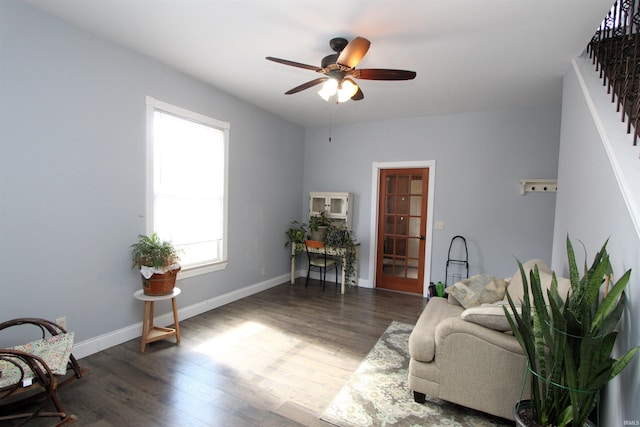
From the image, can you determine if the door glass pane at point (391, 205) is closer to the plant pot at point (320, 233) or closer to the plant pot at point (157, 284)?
the plant pot at point (320, 233)

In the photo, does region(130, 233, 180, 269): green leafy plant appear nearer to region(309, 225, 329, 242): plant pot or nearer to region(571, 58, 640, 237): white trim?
region(309, 225, 329, 242): plant pot

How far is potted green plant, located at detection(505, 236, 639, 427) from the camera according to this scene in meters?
1.33

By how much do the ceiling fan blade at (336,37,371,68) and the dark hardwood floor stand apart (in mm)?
2444

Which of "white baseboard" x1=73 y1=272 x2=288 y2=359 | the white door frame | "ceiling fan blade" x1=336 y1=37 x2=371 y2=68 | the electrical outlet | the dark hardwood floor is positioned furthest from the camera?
the white door frame

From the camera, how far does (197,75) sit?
3.30 meters

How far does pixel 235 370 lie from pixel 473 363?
5.86 ft

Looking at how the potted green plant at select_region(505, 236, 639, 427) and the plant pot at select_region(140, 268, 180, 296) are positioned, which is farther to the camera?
the plant pot at select_region(140, 268, 180, 296)

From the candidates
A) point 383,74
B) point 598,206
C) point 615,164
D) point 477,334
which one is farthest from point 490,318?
point 383,74

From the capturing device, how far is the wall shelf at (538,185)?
385 centimetres

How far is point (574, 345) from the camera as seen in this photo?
1.42 meters

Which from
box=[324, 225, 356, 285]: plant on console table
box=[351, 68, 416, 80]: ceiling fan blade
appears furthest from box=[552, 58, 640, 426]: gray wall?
box=[324, 225, 356, 285]: plant on console table

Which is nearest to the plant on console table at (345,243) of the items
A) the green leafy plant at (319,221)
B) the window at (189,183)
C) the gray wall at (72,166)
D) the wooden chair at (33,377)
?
the green leafy plant at (319,221)

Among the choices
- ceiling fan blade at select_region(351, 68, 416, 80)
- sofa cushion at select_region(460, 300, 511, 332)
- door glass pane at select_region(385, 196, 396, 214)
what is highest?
ceiling fan blade at select_region(351, 68, 416, 80)

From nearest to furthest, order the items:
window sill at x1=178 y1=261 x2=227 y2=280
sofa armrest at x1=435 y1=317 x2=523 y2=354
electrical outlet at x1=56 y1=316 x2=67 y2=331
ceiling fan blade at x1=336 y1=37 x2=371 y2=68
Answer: sofa armrest at x1=435 y1=317 x2=523 y2=354 < ceiling fan blade at x1=336 y1=37 x2=371 y2=68 < electrical outlet at x1=56 y1=316 x2=67 y2=331 < window sill at x1=178 y1=261 x2=227 y2=280
